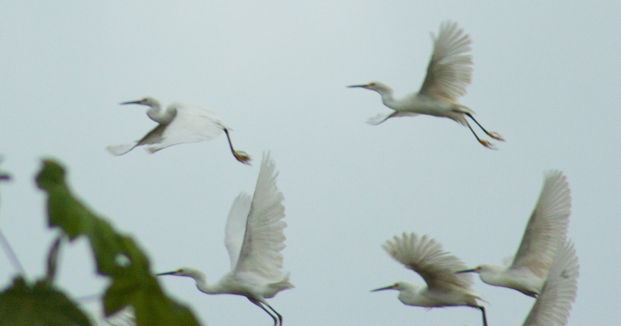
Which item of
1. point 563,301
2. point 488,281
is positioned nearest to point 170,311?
point 563,301

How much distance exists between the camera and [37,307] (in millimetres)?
1442

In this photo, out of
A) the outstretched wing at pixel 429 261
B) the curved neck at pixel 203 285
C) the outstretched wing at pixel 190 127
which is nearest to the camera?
the outstretched wing at pixel 190 127

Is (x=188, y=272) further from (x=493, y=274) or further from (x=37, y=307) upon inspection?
(x=37, y=307)

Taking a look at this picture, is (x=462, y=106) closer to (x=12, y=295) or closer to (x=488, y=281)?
(x=488, y=281)

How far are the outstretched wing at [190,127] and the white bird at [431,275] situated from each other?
2.10 metres

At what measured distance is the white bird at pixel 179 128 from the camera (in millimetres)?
12180

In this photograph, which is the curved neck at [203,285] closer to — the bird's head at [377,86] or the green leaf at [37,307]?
the bird's head at [377,86]

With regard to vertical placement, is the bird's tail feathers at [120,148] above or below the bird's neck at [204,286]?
above

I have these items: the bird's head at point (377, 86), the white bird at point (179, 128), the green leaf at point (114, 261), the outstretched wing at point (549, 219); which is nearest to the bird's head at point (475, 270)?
the outstretched wing at point (549, 219)

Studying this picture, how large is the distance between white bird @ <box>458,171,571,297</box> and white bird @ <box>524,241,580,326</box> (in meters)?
0.92

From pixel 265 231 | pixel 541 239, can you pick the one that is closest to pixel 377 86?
pixel 265 231

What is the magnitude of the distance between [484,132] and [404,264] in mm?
1990

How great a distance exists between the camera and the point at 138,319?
142 centimetres

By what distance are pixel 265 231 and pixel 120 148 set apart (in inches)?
67.5
